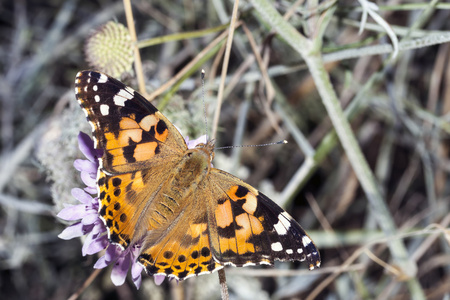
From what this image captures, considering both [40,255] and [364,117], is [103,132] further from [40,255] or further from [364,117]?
[364,117]

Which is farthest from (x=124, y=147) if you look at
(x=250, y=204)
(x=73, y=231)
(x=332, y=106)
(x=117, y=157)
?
(x=332, y=106)

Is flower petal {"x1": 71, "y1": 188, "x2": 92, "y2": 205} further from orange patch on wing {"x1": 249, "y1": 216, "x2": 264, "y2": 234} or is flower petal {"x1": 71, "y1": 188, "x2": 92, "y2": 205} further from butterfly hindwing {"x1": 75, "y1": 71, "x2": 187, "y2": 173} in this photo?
orange patch on wing {"x1": 249, "y1": 216, "x2": 264, "y2": 234}

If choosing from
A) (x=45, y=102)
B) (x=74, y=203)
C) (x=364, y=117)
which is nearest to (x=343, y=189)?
(x=364, y=117)

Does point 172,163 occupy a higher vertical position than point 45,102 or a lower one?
lower

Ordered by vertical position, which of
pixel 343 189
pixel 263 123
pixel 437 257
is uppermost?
pixel 263 123

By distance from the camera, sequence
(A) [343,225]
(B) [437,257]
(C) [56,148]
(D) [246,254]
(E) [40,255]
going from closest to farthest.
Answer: (D) [246,254]
(C) [56,148]
(B) [437,257]
(E) [40,255]
(A) [343,225]

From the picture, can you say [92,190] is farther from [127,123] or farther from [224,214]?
→ [224,214]

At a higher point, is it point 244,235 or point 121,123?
point 121,123
